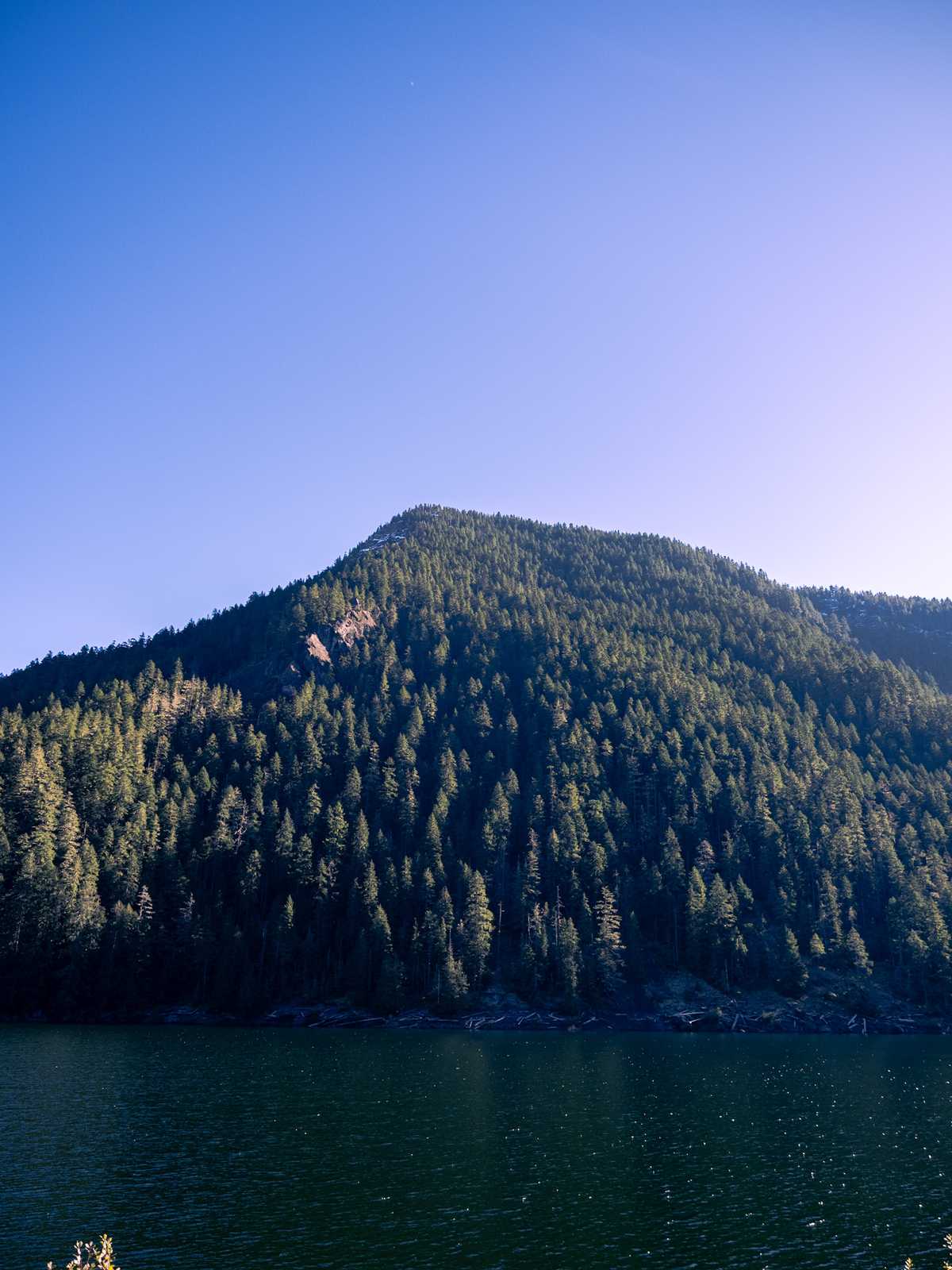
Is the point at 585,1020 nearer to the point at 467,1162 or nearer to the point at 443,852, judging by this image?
the point at 443,852

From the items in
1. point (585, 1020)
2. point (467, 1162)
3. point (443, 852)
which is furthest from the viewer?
point (443, 852)

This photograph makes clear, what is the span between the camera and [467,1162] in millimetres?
46594

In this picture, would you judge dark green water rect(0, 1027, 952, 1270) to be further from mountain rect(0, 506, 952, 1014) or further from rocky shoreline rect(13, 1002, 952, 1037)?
mountain rect(0, 506, 952, 1014)

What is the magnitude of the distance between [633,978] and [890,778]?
80091 mm

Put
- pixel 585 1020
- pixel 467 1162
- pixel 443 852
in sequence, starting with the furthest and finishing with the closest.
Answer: pixel 443 852 → pixel 585 1020 → pixel 467 1162

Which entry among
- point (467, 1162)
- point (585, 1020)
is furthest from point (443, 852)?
point (467, 1162)

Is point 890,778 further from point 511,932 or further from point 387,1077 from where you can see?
point 387,1077

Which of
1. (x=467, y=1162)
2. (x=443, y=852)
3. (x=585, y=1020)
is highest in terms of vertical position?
(x=443, y=852)

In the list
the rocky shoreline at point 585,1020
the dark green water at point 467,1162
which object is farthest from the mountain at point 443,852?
the dark green water at point 467,1162

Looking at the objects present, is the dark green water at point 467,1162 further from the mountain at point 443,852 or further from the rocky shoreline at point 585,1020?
the mountain at point 443,852

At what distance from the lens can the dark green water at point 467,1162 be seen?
3488 cm

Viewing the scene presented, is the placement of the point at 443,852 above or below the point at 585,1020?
above

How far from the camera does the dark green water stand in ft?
114

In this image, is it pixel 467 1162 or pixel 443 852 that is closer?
pixel 467 1162
